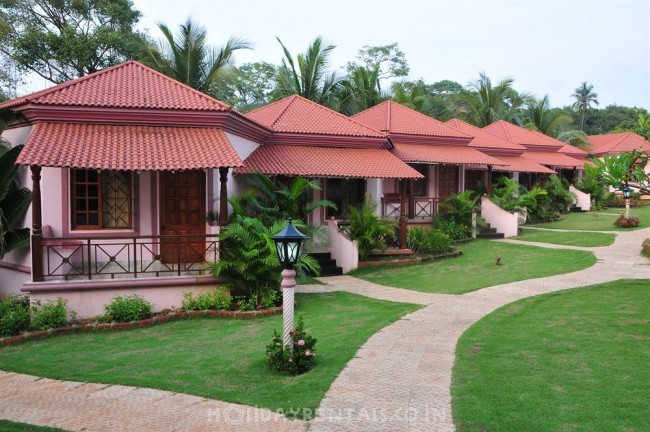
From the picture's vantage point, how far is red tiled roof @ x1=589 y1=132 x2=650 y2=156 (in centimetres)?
3697

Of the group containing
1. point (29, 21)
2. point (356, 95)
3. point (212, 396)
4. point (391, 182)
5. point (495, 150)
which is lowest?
point (212, 396)

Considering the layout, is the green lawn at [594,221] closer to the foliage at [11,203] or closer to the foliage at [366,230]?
the foliage at [366,230]

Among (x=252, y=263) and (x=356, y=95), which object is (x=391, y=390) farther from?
(x=356, y=95)

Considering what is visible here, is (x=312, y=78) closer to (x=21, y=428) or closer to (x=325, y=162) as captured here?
(x=325, y=162)

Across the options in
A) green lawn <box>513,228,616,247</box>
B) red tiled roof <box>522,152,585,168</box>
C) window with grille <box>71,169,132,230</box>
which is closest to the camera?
window with grille <box>71,169,132,230</box>

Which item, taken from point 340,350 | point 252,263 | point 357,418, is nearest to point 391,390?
point 357,418

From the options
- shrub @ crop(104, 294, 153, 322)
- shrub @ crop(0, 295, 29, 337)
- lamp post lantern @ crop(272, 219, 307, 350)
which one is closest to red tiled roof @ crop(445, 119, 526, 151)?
shrub @ crop(104, 294, 153, 322)

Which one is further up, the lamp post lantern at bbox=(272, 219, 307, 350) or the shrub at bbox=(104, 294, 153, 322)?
the lamp post lantern at bbox=(272, 219, 307, 350)

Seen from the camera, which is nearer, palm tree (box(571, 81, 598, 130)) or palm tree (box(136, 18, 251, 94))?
palm tree (box(136, 18, 251, 94))

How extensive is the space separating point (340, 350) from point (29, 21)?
98.3 ft

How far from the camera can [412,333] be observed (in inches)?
333

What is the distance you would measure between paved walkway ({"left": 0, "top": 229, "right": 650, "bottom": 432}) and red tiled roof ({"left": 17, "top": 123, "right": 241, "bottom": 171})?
4.32 meters

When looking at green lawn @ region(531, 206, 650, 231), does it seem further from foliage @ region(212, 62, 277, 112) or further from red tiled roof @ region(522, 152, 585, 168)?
foliage @ region(212, 62, 277, 112)

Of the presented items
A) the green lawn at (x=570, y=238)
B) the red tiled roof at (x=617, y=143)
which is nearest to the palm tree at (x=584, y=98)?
the red tiled roof at (x=617, y=143)
